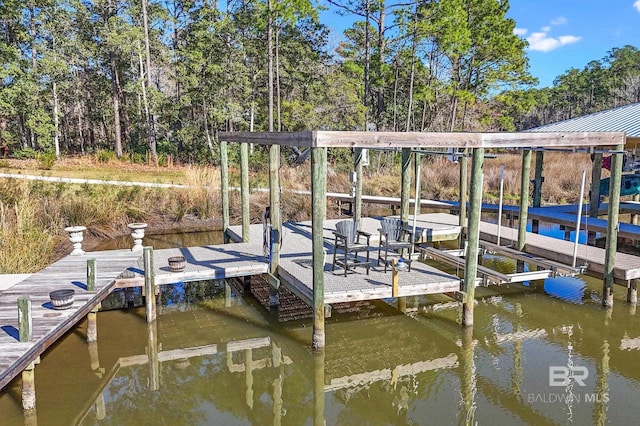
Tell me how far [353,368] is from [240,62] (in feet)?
75.5

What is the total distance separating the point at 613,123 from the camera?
1230cm

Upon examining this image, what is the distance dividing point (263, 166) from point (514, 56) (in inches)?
625

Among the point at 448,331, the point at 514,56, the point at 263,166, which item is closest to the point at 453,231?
the point at 448,331

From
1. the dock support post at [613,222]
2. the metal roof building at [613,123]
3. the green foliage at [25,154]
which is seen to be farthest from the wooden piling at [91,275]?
the green foliage at [25,154]

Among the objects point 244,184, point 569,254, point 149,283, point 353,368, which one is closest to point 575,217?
point 569,254

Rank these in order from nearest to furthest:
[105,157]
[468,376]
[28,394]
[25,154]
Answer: [28,394], [468,376], [105,157], [25,154]

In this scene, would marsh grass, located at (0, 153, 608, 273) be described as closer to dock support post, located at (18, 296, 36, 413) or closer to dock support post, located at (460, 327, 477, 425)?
dock support post, located at (18, 296, 36, 413)

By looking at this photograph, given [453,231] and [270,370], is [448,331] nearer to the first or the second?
[270,370]

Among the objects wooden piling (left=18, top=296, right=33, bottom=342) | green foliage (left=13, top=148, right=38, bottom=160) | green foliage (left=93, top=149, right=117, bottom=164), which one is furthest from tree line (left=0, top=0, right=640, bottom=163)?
wooden piling (left=18, top=296, right=33, bottom=342)

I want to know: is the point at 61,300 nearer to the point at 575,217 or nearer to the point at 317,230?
the point at 317,230

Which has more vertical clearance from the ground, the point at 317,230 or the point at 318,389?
the point at 317,230

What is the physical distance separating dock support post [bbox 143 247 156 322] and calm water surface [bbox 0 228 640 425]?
0.93 ft

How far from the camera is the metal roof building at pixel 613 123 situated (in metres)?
11.3

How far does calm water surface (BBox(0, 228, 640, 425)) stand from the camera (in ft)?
19.8
